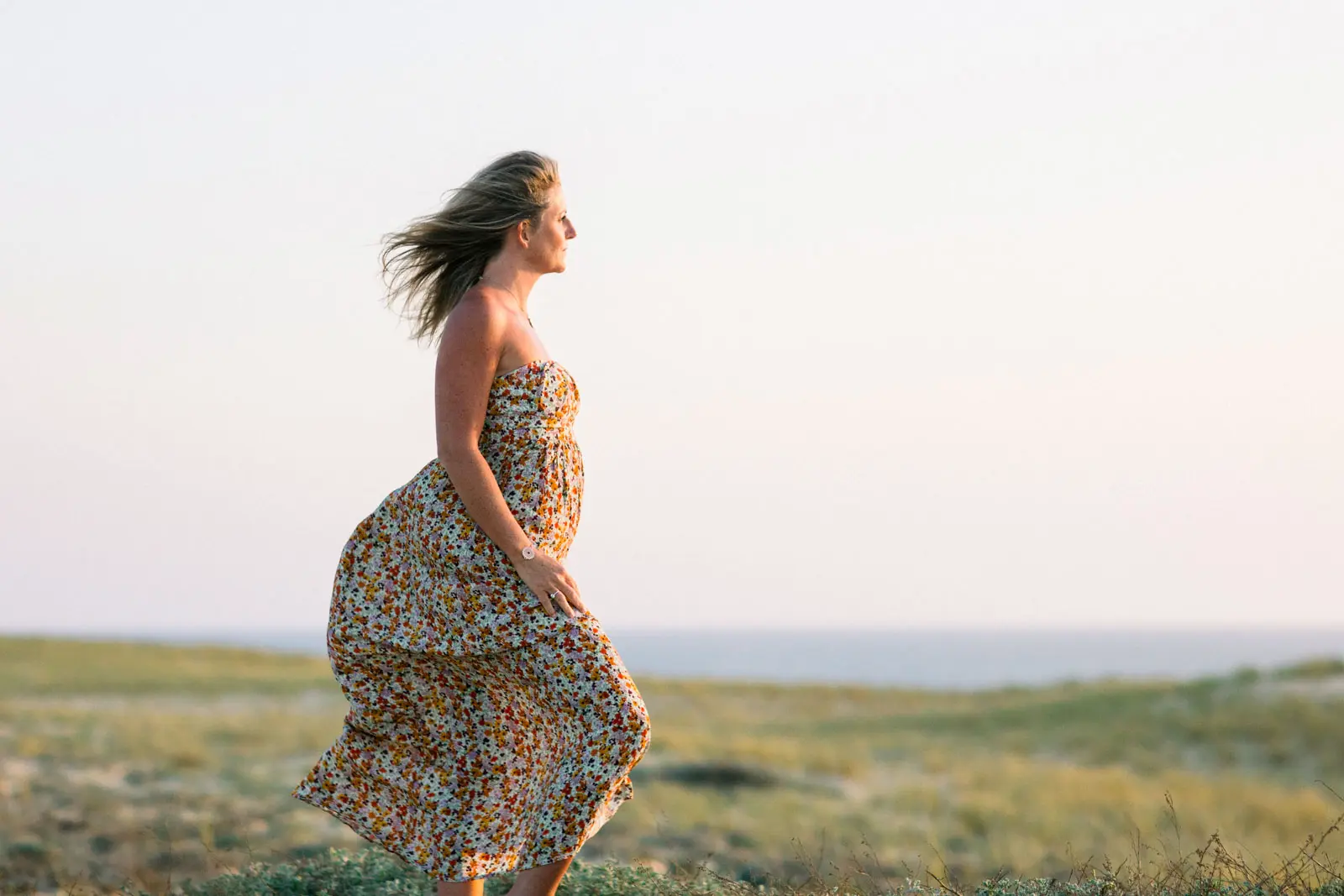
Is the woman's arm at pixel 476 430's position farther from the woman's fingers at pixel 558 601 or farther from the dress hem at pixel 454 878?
the dress hem at pixel 454 878

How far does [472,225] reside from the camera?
4.16m

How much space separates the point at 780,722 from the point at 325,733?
40.5 feet

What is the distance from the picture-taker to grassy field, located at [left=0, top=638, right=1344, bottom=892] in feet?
28.7

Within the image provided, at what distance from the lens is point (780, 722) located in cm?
2834

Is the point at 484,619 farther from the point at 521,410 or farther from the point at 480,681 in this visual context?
the point at 521,410

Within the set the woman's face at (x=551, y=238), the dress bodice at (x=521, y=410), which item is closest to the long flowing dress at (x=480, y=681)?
the dress bodice at (x=521, y=410)

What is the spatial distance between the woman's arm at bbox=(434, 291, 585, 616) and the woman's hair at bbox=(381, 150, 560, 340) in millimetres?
313

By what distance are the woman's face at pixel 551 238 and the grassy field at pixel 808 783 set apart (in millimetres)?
2261

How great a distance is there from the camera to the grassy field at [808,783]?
8758 millimetres

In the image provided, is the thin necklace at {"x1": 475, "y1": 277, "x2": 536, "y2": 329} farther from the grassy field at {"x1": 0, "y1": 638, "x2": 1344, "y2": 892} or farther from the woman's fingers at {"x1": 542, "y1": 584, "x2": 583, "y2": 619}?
the grassy field at {"x1": 0, "y1": 638, "x2": 1344, "y2": 892}

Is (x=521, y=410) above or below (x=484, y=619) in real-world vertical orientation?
above

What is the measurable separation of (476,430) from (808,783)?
12642mm

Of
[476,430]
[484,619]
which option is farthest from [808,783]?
[476,430]

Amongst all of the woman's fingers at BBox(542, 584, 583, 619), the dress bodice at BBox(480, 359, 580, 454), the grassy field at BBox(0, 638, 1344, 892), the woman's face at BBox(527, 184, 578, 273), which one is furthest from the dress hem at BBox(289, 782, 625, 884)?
the woman's face at BBox(527, 184, 578, 273)
